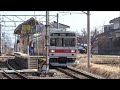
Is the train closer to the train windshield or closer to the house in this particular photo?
the train windshield

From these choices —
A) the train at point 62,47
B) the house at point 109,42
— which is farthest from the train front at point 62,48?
the house at point 109,42

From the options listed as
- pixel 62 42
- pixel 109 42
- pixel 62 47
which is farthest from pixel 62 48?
pixel 109 42

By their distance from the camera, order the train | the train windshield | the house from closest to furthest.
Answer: the train < the train windshield < the house

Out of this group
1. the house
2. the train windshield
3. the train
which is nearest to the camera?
the train

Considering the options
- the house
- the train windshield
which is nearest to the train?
the train windshield

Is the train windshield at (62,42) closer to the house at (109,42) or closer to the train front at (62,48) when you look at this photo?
the train front at (62,48)

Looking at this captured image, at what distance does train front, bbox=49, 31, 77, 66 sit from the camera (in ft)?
85.2

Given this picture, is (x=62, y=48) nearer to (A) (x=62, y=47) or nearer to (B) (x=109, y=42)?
(A) (x=62, y=47)

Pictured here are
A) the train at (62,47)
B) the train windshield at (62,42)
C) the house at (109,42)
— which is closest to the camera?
the train at (62,47)

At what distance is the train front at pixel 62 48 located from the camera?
1022 inches

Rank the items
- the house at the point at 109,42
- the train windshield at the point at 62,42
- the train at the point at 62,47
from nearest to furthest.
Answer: the train at the point at 62,47
the train windshield at the point at 62,42
the house at the point at 109,42

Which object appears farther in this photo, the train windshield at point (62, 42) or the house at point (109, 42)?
the house at point (109, 42)
